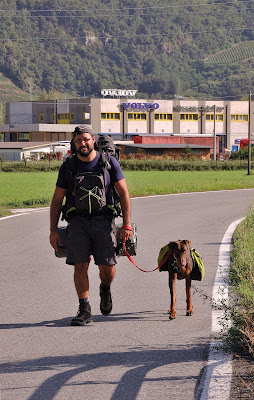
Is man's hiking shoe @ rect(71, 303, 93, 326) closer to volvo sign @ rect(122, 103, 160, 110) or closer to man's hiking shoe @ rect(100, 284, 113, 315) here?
man's hiking shoe @ rect(100, 284, 113, 315)

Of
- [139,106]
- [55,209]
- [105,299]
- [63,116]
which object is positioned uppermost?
[139,106]

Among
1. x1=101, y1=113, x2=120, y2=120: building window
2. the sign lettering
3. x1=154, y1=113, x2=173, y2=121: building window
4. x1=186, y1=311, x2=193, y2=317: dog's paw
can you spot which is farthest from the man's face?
x1=154, y1=113, x2=173, y2=121: building window

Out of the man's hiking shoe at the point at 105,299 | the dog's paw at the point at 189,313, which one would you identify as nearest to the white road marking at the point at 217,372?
the dog's paw at the point at 189,313

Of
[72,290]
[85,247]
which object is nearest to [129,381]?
[85,247]

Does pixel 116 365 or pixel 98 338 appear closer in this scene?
pixel 116 365

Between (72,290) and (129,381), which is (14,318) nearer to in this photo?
(72,290)

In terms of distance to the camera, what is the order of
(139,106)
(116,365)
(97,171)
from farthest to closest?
(139,106) → (97,171) → (116,365)

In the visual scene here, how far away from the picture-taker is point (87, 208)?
8.05 metres

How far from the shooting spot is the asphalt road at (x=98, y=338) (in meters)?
5.87

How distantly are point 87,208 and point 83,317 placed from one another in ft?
3.60

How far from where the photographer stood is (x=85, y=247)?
27.1 feet

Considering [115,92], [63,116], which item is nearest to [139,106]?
[63,116]

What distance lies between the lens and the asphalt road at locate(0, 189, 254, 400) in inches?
231

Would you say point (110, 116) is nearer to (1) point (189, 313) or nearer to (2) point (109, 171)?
(1) point (189, 313)
